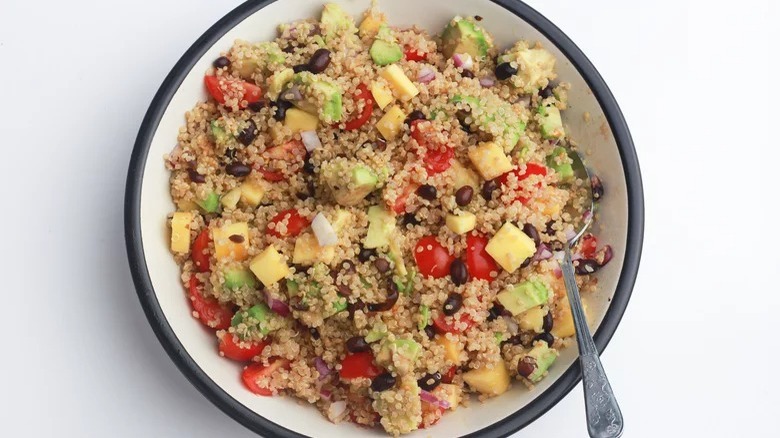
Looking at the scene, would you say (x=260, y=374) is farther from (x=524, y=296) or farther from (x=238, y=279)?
(x=524, y=296)

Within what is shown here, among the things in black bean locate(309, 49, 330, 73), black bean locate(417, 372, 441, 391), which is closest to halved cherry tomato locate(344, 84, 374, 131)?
black bean locate(309, 49, 330, 73)

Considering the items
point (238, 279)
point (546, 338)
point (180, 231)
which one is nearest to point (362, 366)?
point (238, 279)

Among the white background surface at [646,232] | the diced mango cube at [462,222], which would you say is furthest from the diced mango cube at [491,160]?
the white background surface at [646,232]

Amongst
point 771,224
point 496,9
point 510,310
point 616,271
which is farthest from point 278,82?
point 771,224

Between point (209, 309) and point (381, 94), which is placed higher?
point (381, 94)

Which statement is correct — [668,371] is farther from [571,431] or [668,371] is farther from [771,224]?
[771,224]

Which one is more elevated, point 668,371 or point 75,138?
point 75,138

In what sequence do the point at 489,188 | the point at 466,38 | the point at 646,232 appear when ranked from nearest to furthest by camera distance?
the point at 489,188 → the point at 466,38 → the point at 646,232
